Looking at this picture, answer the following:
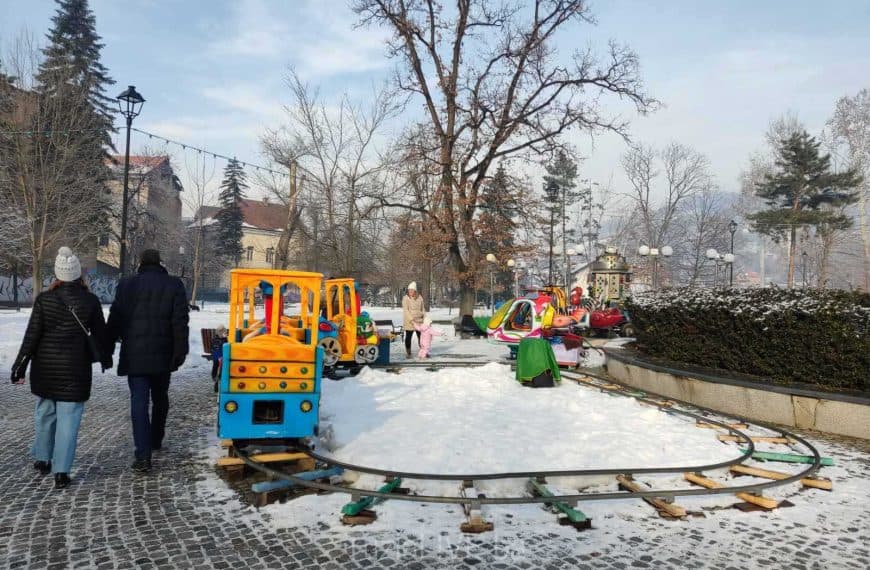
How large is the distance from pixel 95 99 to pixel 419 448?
38.9 metres

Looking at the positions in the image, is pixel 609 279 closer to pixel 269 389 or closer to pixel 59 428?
pixel 269 389

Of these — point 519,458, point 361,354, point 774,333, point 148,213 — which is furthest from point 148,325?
point 148,213

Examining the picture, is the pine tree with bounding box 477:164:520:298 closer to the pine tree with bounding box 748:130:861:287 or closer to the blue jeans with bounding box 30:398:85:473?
the blue jeans with bounding box 30:398:85:473

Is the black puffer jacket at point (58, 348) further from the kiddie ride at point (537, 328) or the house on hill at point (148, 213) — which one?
the house on hill at point (148, 213)

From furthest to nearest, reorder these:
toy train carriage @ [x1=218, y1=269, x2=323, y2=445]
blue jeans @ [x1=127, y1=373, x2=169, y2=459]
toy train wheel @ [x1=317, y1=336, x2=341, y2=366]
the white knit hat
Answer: toy train wheel @ [x1=317, y1=336, x2=341, y2=366], toy train carriage @ [x1=218, y1=269, x2=323, y2=445], blue jeans @ [x1=127, y1=373, x2=169, y2=459], the white knit hat

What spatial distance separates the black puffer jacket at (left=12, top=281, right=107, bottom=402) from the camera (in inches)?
189

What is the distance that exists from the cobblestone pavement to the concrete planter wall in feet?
8.92

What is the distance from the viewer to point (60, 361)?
4.83 m

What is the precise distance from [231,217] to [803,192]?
51123mm

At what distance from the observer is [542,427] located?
7156mm

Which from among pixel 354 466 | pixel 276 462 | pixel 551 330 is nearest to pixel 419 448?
pixel 354 466

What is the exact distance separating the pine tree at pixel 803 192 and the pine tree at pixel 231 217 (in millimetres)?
47549

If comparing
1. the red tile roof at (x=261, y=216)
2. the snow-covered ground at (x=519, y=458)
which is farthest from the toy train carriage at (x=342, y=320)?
the red tile roof at (x=261, y=216)

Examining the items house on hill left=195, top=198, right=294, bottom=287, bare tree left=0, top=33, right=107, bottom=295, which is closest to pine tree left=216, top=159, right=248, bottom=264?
house on hill left=195, top=198, right=294, bottom=287
